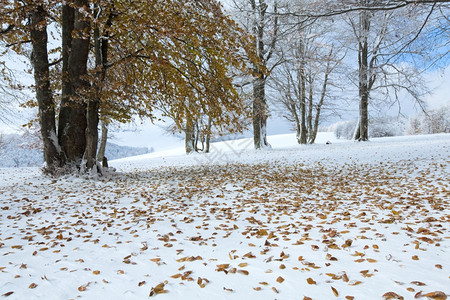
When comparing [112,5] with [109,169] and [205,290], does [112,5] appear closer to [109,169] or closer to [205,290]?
[109,169]

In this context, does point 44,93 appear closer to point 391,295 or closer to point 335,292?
point 335,292

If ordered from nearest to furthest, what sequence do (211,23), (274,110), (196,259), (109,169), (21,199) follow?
(196,259) < (21,199) < (211,23) < (109,169) < (274,110)

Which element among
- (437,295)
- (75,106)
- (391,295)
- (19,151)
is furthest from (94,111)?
(19,151)

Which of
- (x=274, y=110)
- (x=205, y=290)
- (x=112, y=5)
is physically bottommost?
(x=205, y=290)

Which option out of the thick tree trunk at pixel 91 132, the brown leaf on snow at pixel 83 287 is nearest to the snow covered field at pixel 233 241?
the brown leaf on snow at pixel 83 287

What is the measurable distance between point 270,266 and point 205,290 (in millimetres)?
700

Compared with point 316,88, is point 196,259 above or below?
below

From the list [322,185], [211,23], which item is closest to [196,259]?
[322,185]

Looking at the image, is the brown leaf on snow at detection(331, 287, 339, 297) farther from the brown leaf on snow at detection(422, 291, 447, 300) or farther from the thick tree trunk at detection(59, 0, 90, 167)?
the thick tree trunk at detection(59, 0, 90, 167)

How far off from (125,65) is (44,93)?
3.00m

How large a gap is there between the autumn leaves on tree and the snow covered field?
2595 millimetres

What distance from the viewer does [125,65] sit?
325 inches

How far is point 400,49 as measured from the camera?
785 cm

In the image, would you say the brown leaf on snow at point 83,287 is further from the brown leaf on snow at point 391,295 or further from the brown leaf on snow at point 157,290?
the brown leaf on snow at point 391,295
